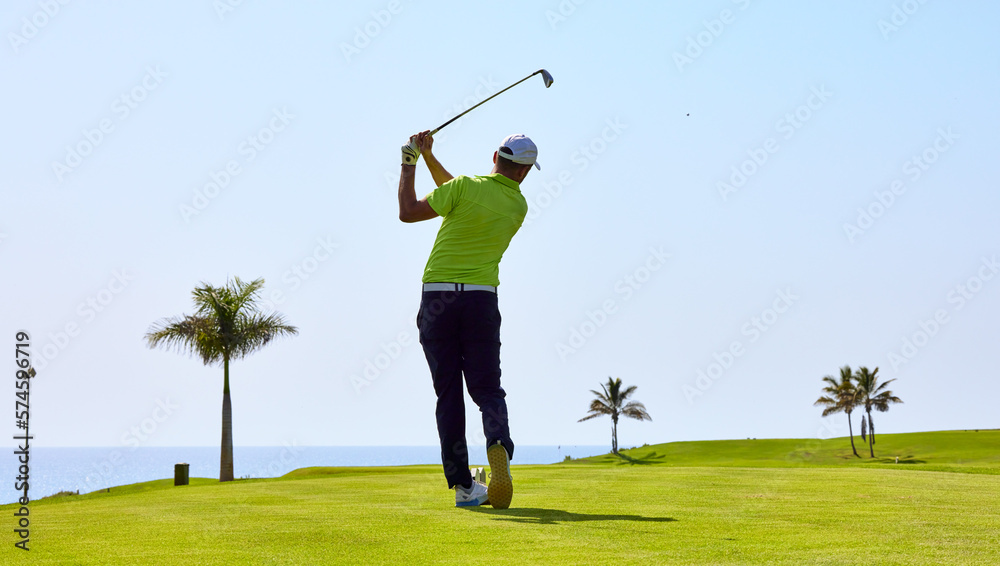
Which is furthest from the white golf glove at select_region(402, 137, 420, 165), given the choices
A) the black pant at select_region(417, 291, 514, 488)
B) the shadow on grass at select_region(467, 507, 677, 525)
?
the shadow on grass at select_region(467, 507, 677, 525)

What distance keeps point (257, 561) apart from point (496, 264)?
3417 millimetres

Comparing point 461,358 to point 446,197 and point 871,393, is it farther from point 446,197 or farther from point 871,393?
point 871,393

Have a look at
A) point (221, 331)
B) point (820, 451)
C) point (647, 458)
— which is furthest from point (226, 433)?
point (820, 451)

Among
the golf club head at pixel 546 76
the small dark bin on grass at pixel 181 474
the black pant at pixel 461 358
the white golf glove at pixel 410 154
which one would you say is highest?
the golf club head at pixel 546 76

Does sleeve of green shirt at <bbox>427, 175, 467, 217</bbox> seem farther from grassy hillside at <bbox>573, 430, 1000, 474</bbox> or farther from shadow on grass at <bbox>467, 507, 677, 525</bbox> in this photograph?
grassy hillside at <bbox>573, 430, 1000, 474</bbox>

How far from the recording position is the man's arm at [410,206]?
625 cm

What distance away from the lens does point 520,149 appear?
6.50 metres

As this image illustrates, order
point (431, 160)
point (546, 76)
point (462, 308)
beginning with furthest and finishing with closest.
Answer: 1. point (546, 76)
2. point (431, 160)
3. point (462, 308)

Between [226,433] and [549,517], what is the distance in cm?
3086

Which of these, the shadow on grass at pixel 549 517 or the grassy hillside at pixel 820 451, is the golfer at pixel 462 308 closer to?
the shadow on grass at pixel 549 517

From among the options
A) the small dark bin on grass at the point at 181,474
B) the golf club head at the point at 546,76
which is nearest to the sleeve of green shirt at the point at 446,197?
the golf club head at the point at 546,76

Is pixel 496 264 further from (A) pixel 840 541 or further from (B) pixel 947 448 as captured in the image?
(B) pixel 947 448

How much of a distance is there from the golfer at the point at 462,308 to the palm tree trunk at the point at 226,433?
28.3m

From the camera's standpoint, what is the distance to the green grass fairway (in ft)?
11.2
